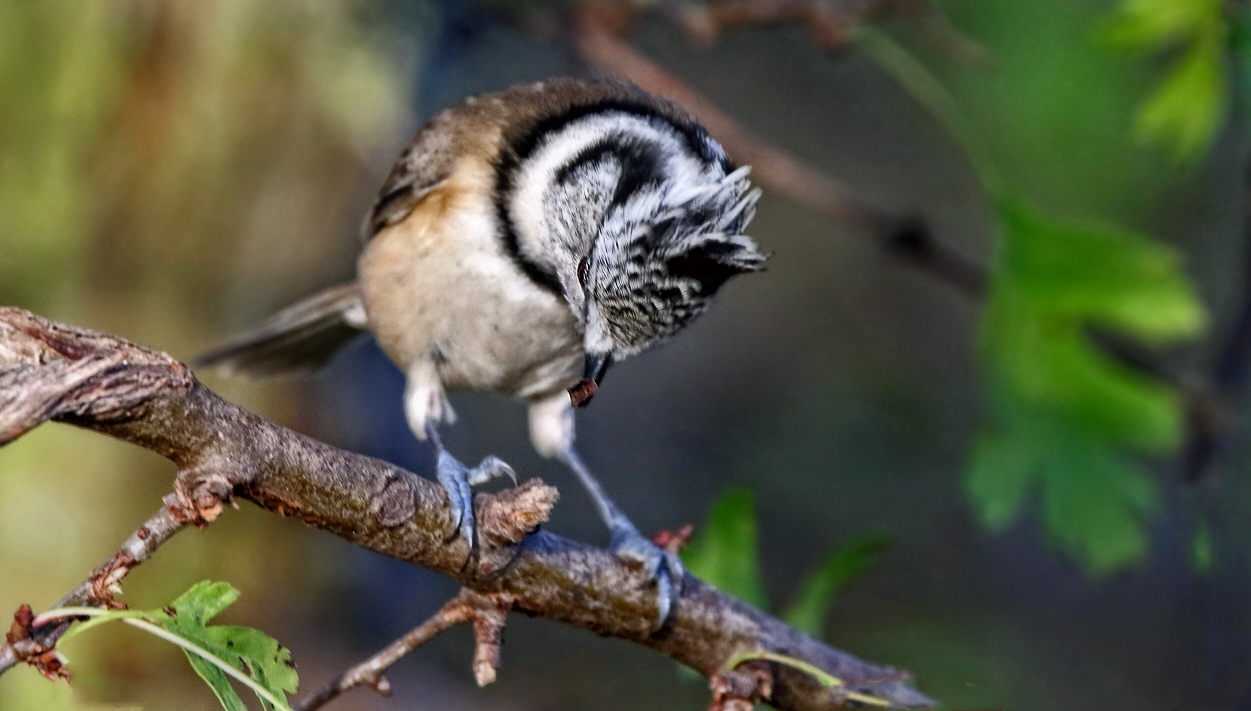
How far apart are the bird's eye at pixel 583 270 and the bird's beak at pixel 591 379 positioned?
143 millimetres

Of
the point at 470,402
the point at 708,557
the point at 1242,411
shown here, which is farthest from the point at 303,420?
the point at 1242,411

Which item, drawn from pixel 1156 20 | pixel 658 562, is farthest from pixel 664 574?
pixel 1156 20

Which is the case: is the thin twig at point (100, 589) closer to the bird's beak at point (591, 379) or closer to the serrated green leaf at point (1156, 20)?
the bird's beak at point (591, 379)

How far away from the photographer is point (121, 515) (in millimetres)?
3832

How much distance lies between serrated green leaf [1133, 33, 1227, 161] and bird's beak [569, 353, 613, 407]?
151cm

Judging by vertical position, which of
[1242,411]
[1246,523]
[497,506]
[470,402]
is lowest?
[497,506]

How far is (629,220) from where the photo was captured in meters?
2.30

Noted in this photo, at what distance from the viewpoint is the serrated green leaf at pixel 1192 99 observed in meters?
2.89

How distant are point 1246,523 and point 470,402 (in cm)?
367

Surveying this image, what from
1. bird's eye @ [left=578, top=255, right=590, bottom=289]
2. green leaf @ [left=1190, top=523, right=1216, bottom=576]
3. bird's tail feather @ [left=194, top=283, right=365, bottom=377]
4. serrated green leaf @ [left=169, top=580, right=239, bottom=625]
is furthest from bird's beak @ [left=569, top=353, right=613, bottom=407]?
bird's tail feather @ [left=194, top=283, right=365, bottom=377]

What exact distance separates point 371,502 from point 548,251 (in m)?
0.93

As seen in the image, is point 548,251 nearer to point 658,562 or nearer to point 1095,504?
point 658,562

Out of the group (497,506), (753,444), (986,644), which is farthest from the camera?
(753,444)

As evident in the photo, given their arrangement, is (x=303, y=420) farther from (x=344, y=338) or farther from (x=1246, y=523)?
(x=1246, y=523)
